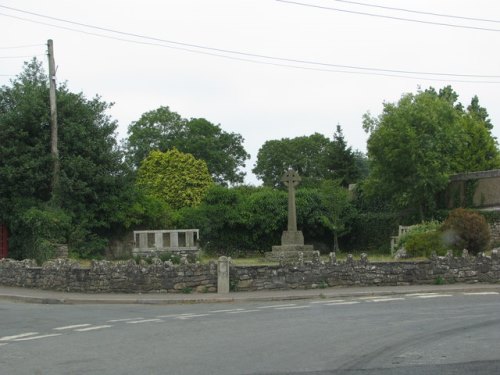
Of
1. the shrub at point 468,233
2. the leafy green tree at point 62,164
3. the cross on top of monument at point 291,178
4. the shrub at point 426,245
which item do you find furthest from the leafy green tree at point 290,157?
the shrub at point 468,233

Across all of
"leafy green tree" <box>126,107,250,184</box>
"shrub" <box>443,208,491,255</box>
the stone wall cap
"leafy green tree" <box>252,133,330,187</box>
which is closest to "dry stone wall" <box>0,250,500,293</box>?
"shrub" <box>443,208,491,255</box>

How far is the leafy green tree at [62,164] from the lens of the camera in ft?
104

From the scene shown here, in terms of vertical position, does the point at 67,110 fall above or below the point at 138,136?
below

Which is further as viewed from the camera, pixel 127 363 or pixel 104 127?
pixel 104 127

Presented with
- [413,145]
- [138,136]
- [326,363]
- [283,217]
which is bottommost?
[326,363]

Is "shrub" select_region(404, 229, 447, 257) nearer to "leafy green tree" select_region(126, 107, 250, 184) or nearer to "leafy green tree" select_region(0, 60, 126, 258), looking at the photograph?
"leafy green tree" select_region(0, 60, 126, 258)

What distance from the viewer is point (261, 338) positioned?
11.1m

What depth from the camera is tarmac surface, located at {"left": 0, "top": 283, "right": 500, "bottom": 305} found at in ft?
59.5

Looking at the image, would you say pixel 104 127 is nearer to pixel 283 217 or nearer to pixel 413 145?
pixel 283 217

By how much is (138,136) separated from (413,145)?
39.8 metres

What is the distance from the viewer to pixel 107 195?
34.3 m

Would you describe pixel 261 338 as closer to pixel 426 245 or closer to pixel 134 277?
pixel 134 277

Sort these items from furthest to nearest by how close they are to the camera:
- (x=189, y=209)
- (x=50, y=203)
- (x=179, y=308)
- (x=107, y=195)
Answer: (x=189, y=209) → (x=107, y=195) → (x=50, y=203) → (x=179, y=308)

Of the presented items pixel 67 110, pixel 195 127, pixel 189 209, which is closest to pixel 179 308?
pixel 67 110
